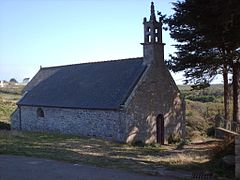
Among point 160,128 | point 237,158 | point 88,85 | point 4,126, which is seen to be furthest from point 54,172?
point 4,126

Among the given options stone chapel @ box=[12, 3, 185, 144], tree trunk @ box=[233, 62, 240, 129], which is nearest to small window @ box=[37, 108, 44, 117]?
stone chapel @ box=[12, 3, 185, 144]

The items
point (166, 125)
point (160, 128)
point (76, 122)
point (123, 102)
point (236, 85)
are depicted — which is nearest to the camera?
point (236, 85)

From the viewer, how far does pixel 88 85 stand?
31625 millimetres

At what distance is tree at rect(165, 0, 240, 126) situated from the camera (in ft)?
51.2

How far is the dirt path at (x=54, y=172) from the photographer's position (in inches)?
460

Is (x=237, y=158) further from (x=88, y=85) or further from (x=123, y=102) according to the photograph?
(x=88, y=85)

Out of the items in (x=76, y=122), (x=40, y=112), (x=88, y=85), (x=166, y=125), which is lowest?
(x=166, y=125)

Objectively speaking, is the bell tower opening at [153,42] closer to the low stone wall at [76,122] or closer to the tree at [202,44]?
the tree at [202,44]

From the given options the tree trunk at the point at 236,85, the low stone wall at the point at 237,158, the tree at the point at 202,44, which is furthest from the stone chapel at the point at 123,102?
the low stone wall at the point at 237,158

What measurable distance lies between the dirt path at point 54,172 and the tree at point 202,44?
704 cm

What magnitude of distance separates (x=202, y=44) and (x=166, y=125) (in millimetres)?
9226

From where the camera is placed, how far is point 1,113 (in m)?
49.0

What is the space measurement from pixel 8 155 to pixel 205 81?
50.4ft

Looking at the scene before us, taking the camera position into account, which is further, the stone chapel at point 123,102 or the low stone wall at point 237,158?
the stone chapel at point 123,102
